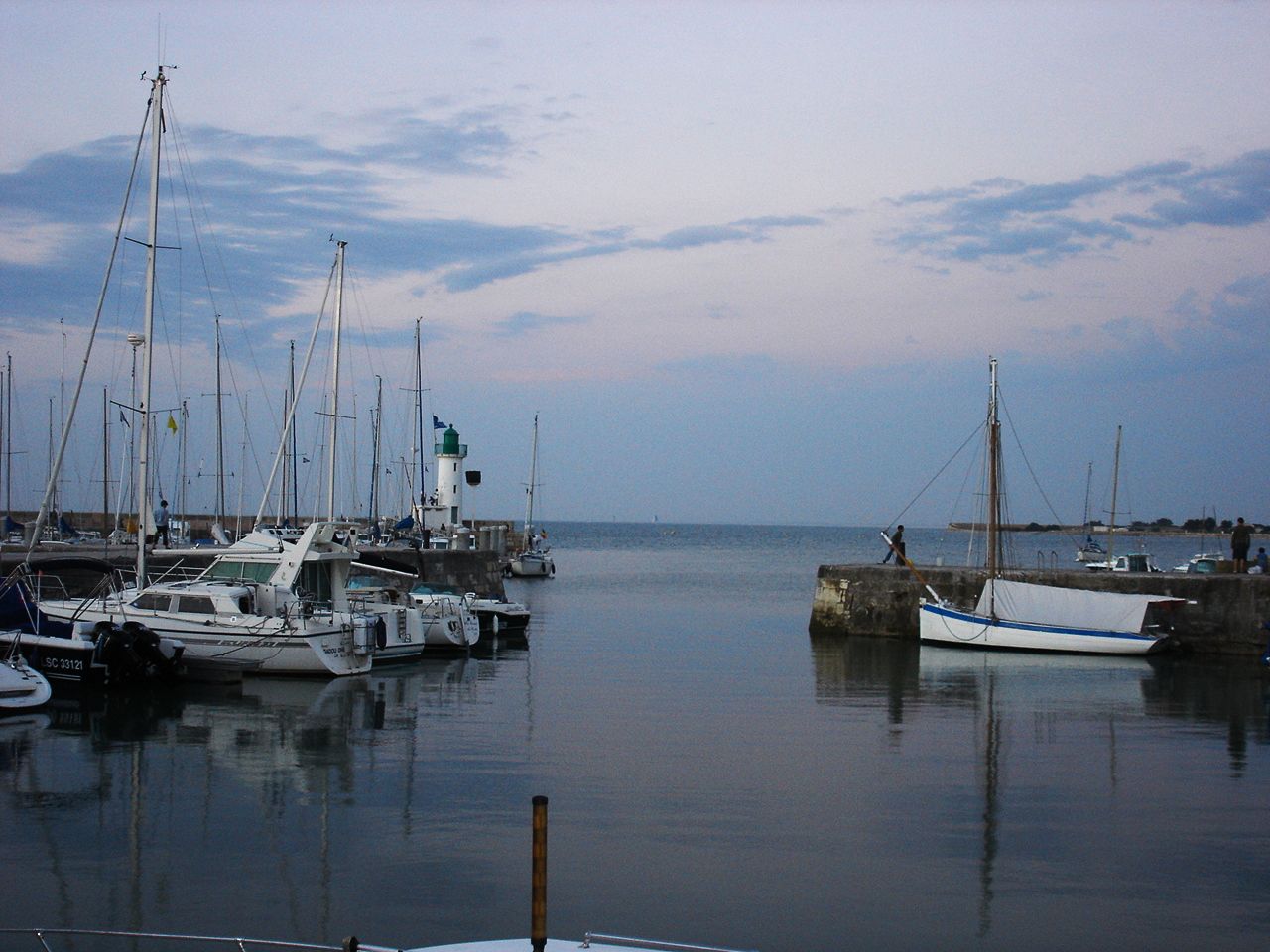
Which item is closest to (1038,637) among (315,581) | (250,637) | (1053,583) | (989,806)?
(1053,583)

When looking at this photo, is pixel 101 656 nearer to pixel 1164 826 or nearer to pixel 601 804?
pixel 601 804

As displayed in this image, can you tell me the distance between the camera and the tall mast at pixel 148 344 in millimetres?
25266

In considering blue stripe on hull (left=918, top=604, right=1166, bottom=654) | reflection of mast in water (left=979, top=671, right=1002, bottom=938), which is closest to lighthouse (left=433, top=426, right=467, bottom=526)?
blue stripe on hull (left=918, top=604, right=1166, bottom=654)

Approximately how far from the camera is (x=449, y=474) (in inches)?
2202

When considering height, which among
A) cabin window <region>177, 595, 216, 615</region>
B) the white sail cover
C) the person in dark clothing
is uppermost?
the person in dark clothing

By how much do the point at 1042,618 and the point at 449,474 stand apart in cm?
3099

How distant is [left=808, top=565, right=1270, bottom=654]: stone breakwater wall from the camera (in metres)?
30.9

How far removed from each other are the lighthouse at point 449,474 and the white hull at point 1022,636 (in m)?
28.0

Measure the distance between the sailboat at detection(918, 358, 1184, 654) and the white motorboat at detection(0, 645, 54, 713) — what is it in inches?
877

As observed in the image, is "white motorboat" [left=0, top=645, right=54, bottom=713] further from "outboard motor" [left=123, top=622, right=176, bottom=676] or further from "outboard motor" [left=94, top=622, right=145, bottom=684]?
"outboard motor" [left=123, top=622, right=176, bottom=676]

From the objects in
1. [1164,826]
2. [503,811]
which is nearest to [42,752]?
[503,811]

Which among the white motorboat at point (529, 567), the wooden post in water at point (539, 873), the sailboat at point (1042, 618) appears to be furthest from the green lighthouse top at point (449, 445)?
the wooden post in water at point (539, 873)

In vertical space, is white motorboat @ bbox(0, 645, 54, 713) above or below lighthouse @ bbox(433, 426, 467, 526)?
below

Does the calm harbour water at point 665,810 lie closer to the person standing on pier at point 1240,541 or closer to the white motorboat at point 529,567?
the person standing on pier at point 1240,541
